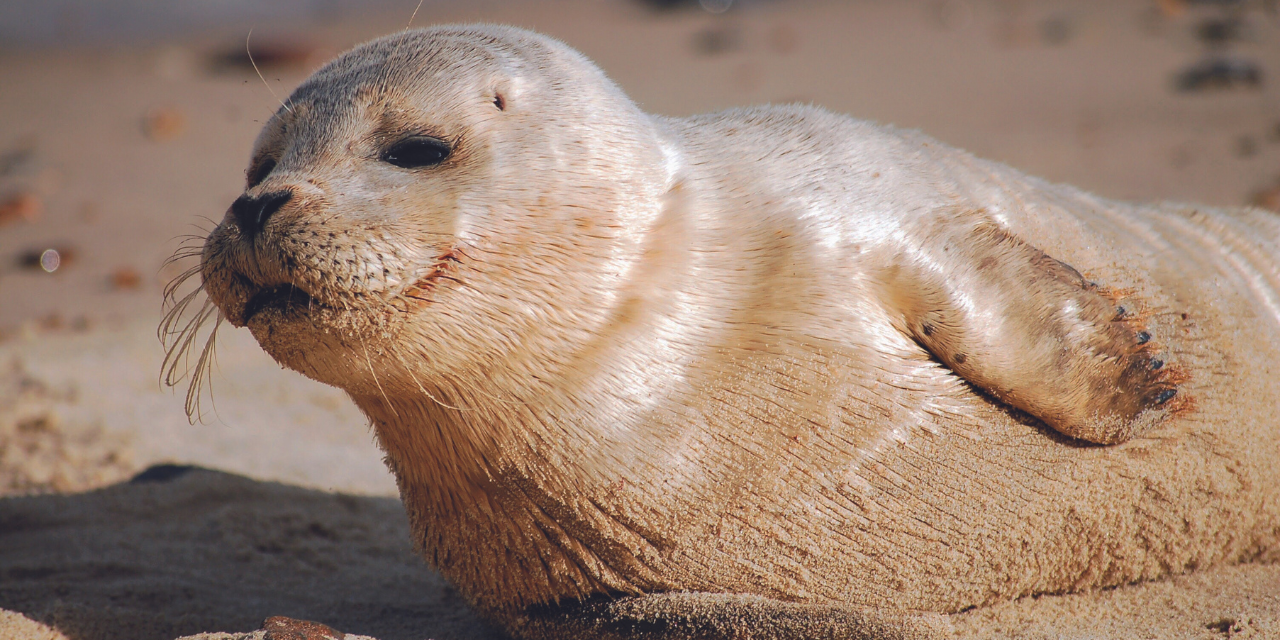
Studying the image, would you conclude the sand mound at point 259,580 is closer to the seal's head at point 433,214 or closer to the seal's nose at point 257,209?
the seal's head at point 433,214

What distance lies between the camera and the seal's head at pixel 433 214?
7.27 ft

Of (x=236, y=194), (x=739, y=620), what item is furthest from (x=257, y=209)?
(x=236, y=194)

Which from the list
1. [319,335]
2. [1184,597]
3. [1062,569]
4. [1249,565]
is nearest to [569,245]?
[319,335]

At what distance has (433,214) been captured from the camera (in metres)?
2.28

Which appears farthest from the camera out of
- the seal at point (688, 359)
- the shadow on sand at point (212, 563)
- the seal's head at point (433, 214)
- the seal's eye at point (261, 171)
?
the shadow on sand at point (212, 563)

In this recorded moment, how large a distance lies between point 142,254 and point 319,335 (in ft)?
22.3

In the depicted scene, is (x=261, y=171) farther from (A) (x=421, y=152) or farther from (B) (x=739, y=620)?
(B) (x=739, y=620)

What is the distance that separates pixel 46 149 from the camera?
1042cm

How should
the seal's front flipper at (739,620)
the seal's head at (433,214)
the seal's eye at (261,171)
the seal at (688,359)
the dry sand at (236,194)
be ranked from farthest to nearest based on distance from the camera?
1. the dry sand at (236,194)
2. the seal's eye at (261,171)
3. the seal's front flipper at (739,620)
4. the seal at (688,359)
5. the seal's head at (433,214)

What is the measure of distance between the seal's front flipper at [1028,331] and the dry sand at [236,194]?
539mm

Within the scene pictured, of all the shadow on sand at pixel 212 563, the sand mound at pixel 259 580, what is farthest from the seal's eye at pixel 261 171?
the shadow on sand at pixel 212 563

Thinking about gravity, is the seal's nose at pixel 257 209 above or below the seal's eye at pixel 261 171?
below

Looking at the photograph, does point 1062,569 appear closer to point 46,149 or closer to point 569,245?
point 569,245

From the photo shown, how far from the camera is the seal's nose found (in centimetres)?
224
